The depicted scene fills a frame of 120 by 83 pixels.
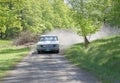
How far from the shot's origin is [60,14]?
234 feet

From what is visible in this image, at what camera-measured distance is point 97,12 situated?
35.7 metres

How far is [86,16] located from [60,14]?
34879 millimetres

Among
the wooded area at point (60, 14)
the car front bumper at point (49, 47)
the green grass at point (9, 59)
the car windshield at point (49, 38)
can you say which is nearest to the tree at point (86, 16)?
the wooded area at point (60, 14)

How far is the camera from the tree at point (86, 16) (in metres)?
36.1

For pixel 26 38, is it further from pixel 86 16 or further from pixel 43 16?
pixel 86 16

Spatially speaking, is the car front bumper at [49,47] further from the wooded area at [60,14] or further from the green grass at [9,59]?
the wooded area at [60,14]

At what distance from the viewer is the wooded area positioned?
22391 millimetres

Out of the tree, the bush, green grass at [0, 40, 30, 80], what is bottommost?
green grass at [0, 40, 30, 80]

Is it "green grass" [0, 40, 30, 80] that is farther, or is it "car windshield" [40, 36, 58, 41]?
"car windshield" [40, 36, 58, 41]

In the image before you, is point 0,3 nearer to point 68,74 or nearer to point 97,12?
point 68,74

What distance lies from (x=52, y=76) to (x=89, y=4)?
19.1 m

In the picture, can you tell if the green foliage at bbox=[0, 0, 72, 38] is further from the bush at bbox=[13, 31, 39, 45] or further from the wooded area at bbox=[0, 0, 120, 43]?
the bush at bbox=[13, 31, 39, 45]

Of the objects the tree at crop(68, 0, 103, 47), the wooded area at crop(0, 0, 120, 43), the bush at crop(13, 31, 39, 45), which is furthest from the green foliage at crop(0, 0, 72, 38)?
the tree at crop(68, 0, 103, 47)

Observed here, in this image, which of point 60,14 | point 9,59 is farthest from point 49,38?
point 60,14
